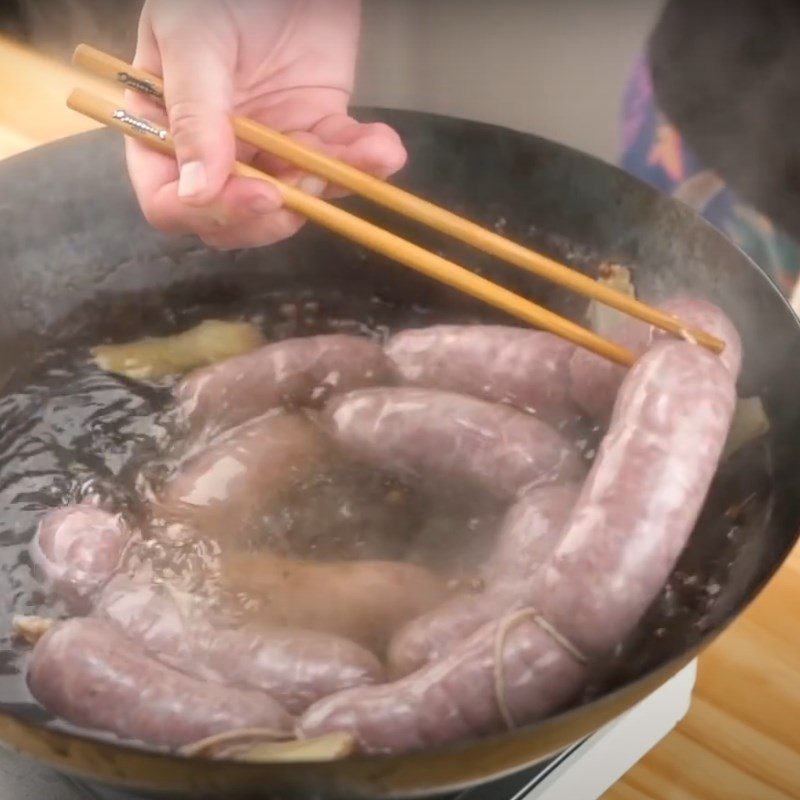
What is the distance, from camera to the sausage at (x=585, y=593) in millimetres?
749

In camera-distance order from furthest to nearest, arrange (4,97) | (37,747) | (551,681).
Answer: (4,97), (551,681), (37,747)

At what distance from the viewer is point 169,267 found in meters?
1.32

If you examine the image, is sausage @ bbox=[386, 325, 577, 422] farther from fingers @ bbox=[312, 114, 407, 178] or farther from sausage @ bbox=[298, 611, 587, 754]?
sausage @ bbox=[298, 611, 587, 754]

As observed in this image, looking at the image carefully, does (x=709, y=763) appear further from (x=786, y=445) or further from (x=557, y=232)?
(x=557, y=232)

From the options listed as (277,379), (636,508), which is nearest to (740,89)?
(636,508)

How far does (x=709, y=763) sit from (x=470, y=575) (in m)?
0.29

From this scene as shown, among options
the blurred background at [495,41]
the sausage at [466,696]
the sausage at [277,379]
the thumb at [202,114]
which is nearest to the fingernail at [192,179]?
the thumb at [202,114]

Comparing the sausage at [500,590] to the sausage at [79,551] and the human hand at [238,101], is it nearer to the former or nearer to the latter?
the sausage at [79,551]

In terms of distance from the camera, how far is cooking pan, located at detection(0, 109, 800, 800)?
0.89 meters

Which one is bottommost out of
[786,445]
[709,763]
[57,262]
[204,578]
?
[709,763]

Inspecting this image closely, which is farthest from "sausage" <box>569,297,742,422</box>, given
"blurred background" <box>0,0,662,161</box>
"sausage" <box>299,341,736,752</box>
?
"blurred background" <box>0,0,662,161</box>

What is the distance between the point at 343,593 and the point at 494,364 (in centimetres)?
32

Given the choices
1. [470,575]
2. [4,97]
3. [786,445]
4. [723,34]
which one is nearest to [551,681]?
[470,575]

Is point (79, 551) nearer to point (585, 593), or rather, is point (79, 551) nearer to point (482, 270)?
point (585, 593)
